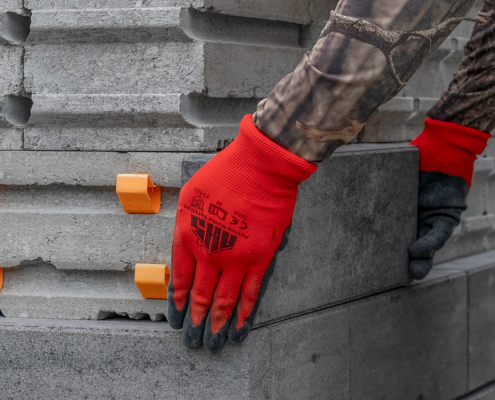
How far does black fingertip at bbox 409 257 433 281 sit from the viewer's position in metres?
3.18

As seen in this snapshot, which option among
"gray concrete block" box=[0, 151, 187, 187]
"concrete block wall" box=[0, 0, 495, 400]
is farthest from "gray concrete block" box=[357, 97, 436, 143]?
"gray concrete block" box=[0, 151, 187, 187]

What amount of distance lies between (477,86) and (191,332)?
6.03ft

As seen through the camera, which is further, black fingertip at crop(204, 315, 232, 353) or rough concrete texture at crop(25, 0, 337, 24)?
rough concrete texture at crop(25, 0, 337, 24)

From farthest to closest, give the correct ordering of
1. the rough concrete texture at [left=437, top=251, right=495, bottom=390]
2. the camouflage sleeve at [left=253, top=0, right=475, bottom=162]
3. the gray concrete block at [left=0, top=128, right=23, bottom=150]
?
the rough concrete texture at [left=437, top=251, right=495, bottom=390]
the gray concrete block at [left=0, top=128, right=23, bottom=150]
the camouflage sleeve at [left=253, top=0, right=475, bottom=162]

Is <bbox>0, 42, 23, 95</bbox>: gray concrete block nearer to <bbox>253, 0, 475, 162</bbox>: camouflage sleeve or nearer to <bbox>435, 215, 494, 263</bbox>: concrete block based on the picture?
<bbox>253, 0, 475, 162</bbox>: camouflage sleeve

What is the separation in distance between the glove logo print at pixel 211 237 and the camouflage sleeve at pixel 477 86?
5.31 ft

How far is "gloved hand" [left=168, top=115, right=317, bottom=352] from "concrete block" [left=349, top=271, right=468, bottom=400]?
0.86 m

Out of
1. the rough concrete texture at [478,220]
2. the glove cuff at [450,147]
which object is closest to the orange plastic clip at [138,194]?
the glove cuff at [450,147]

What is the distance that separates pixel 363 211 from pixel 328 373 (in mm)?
714

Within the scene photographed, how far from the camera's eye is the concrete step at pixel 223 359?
244 cm

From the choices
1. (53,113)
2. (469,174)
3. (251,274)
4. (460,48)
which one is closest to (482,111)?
(469,174)

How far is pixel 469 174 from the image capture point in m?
3.28

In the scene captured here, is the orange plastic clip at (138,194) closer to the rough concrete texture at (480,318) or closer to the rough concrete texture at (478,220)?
the rough concrete texture at (480,318)

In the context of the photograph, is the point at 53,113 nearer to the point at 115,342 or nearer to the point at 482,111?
the point at 115,342
